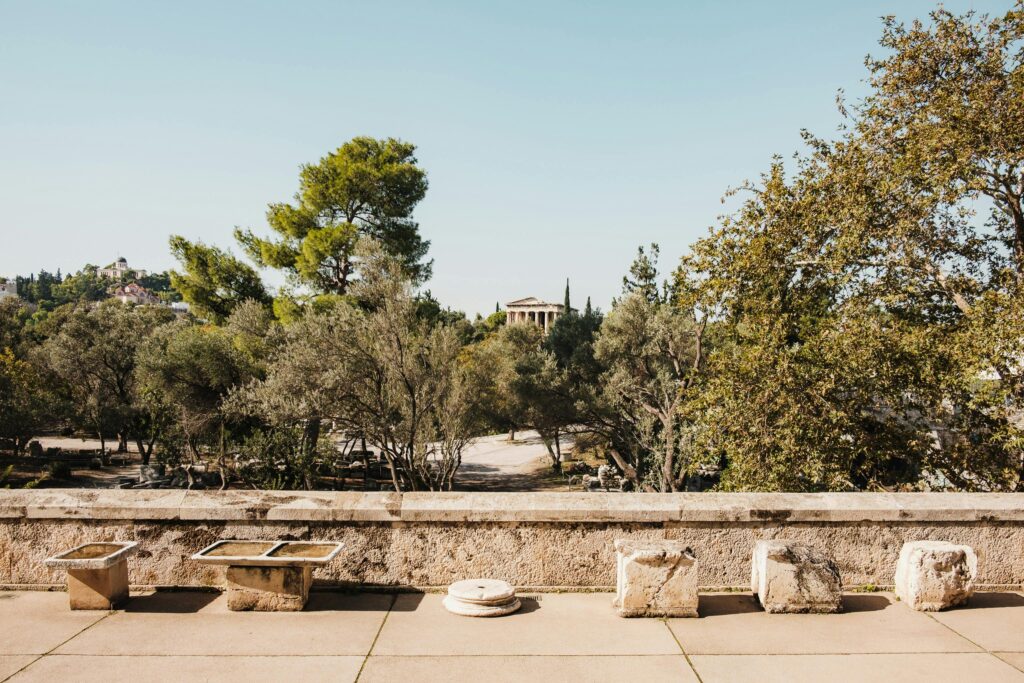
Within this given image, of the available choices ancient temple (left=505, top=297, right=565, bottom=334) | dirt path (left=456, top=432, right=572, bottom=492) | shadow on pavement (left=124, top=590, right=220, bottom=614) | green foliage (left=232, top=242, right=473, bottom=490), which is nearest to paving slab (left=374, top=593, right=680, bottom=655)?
shadow on pavement (left=124, top=590, right=220, bottom=614)

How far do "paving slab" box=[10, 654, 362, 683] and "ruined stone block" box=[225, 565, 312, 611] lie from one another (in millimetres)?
713

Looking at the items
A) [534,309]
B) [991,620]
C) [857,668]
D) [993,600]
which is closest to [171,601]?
[857,668]

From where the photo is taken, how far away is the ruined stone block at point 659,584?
4.77 meters

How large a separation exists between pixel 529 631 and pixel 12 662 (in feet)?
10.2

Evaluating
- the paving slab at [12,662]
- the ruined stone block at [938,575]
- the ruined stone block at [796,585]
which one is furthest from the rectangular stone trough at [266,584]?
the ruined stone block at [938,575]

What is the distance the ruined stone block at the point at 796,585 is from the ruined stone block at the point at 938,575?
0.56 meters

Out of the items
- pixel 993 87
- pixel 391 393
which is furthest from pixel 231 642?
pixel 391 393

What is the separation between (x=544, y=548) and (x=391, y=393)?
12199 millimetres

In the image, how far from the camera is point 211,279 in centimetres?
2538

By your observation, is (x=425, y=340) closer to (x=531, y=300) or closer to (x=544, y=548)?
(x=544, y=548)

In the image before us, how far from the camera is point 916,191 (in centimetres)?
977

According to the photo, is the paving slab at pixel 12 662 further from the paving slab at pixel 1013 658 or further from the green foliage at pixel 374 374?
the green foliage at pixel 374 374

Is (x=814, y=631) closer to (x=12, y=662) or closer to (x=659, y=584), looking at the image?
(x=659, y=584)

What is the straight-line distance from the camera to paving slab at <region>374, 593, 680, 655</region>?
4.28m
